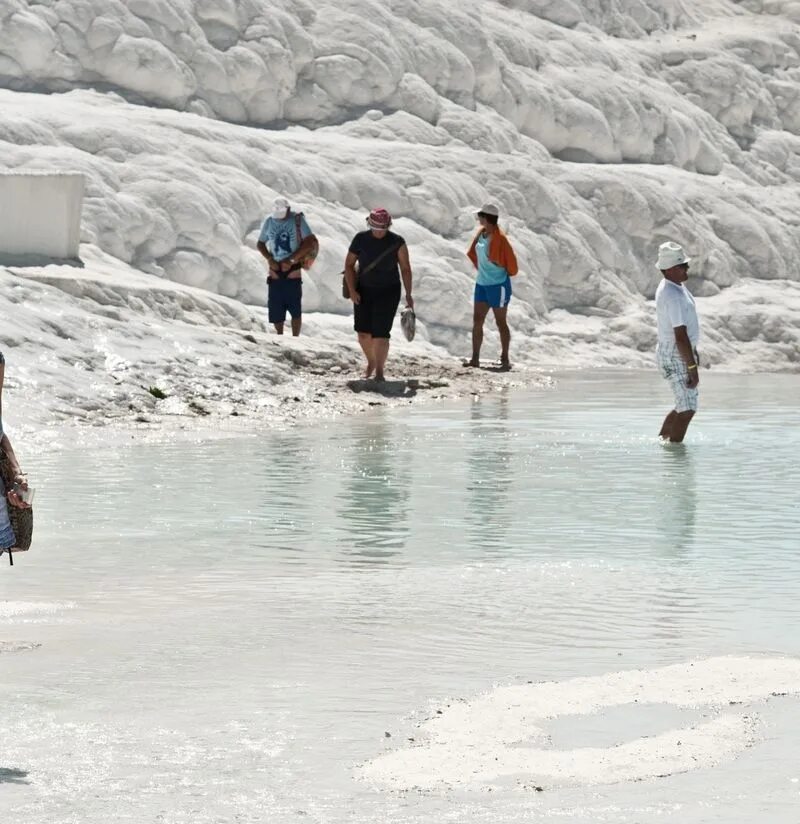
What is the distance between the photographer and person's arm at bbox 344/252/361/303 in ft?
52.7

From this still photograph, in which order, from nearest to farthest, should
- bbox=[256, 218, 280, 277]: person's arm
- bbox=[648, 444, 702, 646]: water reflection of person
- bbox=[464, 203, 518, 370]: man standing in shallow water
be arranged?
bbox=[648, 444, 702, 646]: water reflection of person
bbox=[256, 218, 280, 277]: person's arm
bbox=[464, 203, 518, 370]: man standing in shallow water

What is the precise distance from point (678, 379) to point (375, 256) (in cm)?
412

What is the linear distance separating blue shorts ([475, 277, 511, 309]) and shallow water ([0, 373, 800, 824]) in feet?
20.0

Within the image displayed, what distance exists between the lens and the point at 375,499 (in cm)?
993

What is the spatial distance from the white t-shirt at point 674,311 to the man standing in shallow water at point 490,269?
5593mm

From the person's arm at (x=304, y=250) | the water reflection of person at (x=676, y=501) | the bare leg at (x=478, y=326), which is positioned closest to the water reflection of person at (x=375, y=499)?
the water reflection of person at (x=676, y=501)

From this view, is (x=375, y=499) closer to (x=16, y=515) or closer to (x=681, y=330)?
(x=681, y=330)

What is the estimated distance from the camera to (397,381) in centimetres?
1658

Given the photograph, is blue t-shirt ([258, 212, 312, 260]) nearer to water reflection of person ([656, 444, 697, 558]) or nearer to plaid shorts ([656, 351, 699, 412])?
plaid shorts ([656, 351, 699, 412])

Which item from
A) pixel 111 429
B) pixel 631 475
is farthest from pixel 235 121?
pixel 631 475

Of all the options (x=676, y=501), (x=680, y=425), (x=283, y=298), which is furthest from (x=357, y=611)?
(x=283, y=298)

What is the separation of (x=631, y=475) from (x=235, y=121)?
17.2m

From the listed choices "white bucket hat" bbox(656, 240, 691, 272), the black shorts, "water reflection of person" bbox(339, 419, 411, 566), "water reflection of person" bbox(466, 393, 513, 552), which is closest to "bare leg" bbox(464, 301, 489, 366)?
Answer: the black shorts

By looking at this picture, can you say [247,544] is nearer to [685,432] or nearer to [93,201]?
[685,432]
